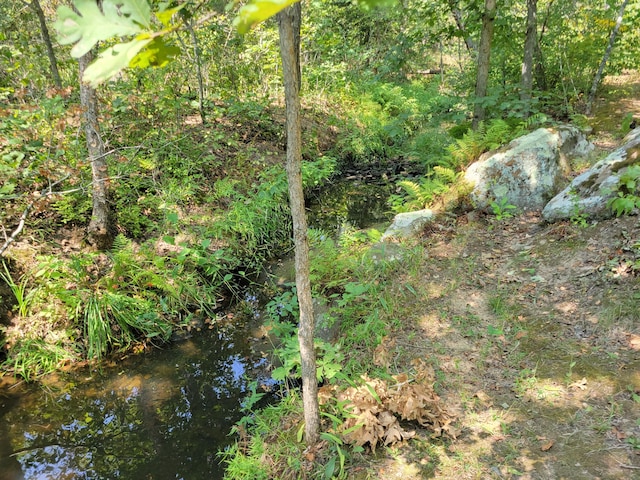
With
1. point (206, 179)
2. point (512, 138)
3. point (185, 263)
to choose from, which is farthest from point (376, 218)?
point (185, 263)

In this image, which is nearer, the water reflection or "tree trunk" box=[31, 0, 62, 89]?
the water reflection

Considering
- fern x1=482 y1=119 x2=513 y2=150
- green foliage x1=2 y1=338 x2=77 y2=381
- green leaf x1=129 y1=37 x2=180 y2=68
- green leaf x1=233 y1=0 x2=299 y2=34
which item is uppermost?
green leaf x1=129 y1=37 x2=180 y2=68

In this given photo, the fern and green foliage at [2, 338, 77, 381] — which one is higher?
the fern

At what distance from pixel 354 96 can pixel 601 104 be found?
20.7 ft

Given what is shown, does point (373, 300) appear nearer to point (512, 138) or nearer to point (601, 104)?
point (512, 138)

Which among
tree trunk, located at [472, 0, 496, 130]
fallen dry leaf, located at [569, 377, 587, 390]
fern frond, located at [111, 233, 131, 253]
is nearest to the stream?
fern frond, located at [111, 233, 131, 253]

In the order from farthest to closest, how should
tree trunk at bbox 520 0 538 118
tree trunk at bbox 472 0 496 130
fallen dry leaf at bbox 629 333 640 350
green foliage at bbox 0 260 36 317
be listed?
tree trunk at bbox 520 0 538 118
tree trunk at bbox 472 0 496 130
green foliage at bbox 0 260 36 317
fallen dry leaf at bbox 629 333 640 350

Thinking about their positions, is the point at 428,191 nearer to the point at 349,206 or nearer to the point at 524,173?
the point at 524,173

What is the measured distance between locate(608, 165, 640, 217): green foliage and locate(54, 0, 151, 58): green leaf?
193 inches

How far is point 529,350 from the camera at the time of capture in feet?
11.0

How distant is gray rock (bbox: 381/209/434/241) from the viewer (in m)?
5.36

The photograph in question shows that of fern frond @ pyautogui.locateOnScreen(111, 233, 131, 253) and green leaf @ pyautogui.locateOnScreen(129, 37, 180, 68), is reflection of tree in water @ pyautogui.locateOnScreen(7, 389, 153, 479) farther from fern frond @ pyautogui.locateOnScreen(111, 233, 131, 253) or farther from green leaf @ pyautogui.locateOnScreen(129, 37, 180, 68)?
green leaf @ pyautogui.locateOnScreen(129, 37, 180, 68)

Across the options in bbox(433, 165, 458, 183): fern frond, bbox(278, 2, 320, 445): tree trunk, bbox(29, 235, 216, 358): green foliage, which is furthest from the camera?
bbox(433, 165, 458, 183): fern frond

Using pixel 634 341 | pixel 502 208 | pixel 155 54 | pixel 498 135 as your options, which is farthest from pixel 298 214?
pixel 498 135
